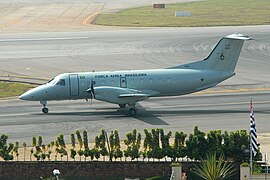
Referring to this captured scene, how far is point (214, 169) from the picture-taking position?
41.2 m

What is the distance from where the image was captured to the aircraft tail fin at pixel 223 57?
204 feet

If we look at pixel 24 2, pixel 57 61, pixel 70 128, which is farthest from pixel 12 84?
pixel 24 2

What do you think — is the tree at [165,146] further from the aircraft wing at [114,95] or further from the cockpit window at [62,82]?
the cockpit window at [62,82]

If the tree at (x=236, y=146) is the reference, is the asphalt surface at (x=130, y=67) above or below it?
above

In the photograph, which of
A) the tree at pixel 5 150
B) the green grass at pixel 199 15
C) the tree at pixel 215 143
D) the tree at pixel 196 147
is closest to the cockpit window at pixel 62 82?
the tree at pixel 5 150

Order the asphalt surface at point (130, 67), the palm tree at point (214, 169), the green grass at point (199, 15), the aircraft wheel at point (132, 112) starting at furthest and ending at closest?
1. the green grass at point (199, 15)
2. the aircraft wheel at point (132, 112)
3. the asphalt surface at point (130, 67)
4. the palm tree at point (214, 169)

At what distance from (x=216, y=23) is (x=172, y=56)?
35.3 meters

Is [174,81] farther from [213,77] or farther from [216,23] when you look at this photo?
[216,23]

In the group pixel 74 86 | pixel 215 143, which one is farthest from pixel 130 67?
pixel 215 143

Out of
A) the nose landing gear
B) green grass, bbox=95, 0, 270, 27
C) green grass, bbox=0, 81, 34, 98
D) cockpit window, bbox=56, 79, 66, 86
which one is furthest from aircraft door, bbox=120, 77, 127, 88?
green grass, bbox=95, 0, 270, 27

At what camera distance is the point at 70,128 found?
181 ft

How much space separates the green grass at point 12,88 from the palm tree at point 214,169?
107 ft

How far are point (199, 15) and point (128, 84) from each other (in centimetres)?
8612

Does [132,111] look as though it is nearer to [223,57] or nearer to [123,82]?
[123,82]
